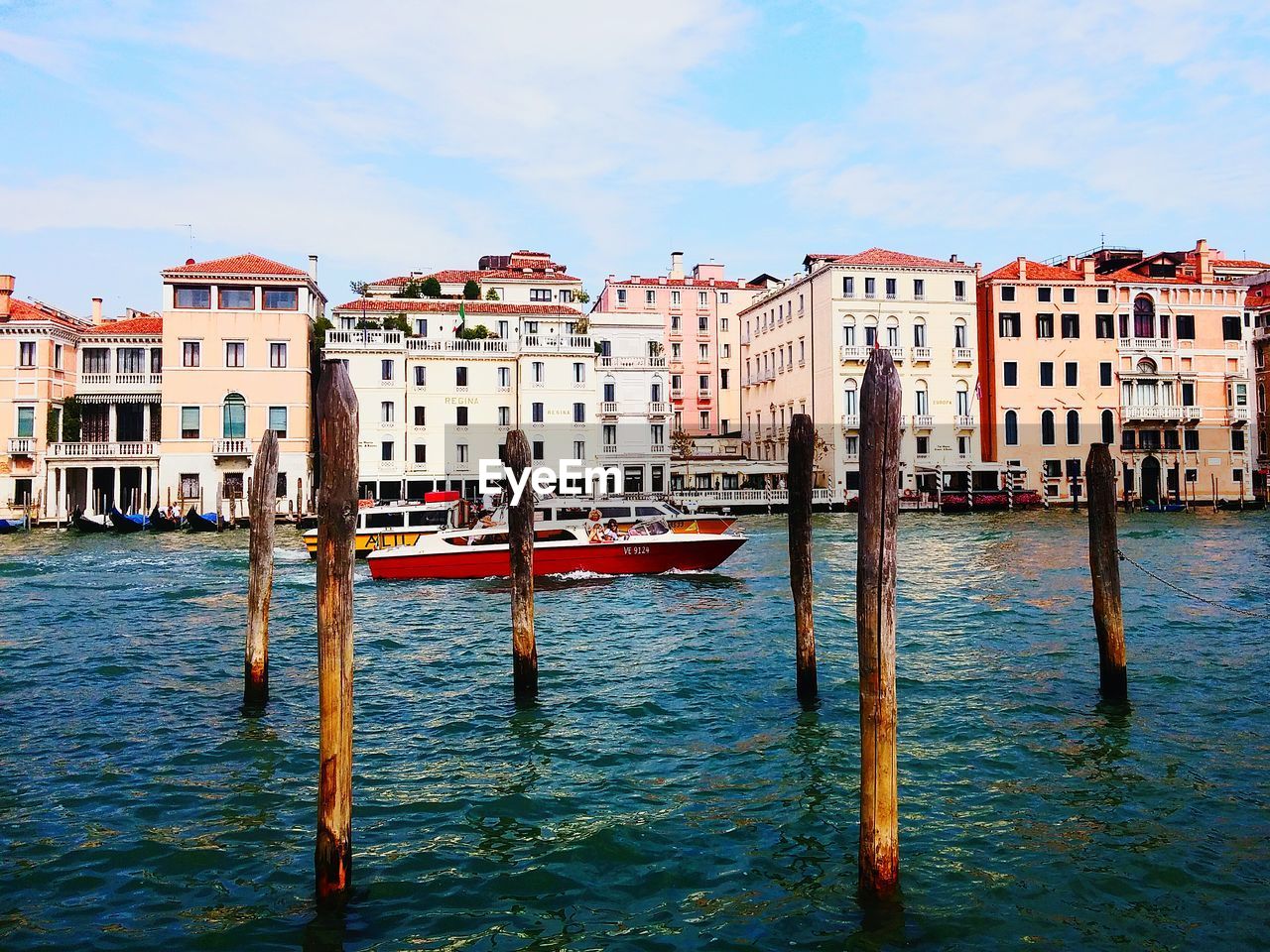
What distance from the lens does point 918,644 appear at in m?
12.3

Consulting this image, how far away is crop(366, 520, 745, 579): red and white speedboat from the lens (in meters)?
18.7

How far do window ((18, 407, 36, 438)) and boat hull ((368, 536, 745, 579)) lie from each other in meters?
29.0

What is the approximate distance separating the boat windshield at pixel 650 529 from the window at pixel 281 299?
2705 centimetres

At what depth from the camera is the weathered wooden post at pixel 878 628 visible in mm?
5102

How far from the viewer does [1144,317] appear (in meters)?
49.6

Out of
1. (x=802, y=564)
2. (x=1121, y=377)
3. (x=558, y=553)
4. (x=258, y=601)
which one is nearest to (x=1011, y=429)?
(x=1121, y=377)

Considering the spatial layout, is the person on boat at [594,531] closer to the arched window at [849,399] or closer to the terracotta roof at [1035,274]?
the arched window at [849,399]

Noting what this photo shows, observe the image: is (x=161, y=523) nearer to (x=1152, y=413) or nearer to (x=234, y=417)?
(x=234, y=417)

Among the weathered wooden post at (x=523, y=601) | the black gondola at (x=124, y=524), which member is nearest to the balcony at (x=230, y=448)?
the black gondola at (x=124, y=524)

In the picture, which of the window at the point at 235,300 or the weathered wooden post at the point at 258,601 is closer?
the weathered wooden post at the point at 258,601

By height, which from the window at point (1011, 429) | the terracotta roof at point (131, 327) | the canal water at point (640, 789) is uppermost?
the terracotta roof at point (131, 327)

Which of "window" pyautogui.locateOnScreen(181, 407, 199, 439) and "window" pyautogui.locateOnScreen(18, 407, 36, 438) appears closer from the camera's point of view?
"window" pyautogui.locateOnScreen(18, 407, 36, 438)

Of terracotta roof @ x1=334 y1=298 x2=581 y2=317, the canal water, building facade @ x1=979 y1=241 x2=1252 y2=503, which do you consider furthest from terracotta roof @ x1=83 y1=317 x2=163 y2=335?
building facade @ x1=979 y1=241 x2=1252 y2=503

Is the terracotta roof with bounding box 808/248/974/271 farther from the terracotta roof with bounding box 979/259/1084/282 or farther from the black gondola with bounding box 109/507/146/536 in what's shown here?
the black gondola with bounding box 109/507/146/536
